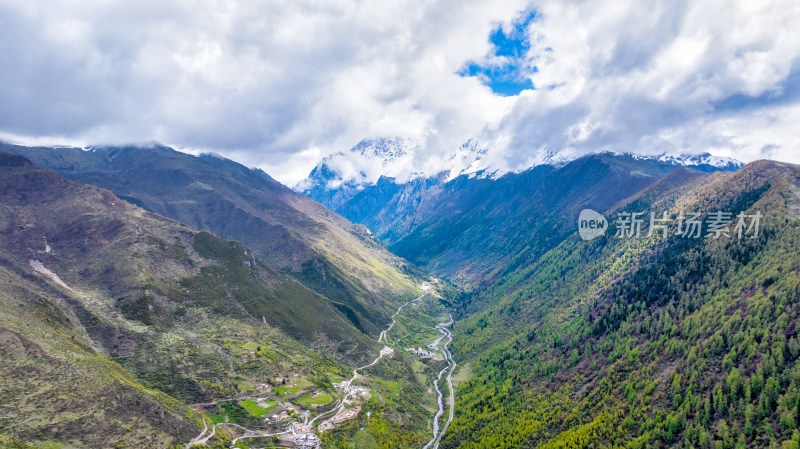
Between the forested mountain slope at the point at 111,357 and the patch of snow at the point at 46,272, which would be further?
the patch of snow at the point at 46,272

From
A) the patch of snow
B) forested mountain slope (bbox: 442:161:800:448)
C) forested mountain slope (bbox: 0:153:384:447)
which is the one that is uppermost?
the patch of snow

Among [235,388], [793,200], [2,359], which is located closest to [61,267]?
[2,359]

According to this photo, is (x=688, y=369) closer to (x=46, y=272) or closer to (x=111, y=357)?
(x=111, y=357)

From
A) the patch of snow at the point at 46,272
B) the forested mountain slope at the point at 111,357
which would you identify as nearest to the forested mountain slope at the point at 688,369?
the forested mountain slope at the point at 111,357

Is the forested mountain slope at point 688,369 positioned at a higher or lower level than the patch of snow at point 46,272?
lower

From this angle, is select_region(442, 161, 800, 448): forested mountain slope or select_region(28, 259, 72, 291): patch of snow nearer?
select_region(442, 161, 800, 448): forested mountain slope

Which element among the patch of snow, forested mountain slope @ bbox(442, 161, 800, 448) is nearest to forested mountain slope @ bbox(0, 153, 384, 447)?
the patch of snow

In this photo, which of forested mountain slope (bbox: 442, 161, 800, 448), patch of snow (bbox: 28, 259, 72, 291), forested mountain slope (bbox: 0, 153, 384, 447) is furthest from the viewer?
patch of snow (bbox: 28, 259, 72, 291)

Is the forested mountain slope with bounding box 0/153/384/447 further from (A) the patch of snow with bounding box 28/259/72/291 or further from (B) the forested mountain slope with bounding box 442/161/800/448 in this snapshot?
(B) the forested mountain slope with bounding box 442/161/800/448

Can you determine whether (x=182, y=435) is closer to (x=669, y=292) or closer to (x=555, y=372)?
(x=555, y=372)

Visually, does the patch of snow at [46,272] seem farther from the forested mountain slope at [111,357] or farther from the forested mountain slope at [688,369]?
the forested mountain slope at [688,369]

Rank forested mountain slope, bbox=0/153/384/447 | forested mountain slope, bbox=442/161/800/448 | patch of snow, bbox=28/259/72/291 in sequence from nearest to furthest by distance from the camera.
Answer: forested mountain slope, bbox=442/161/800/448 < forested mountain slope, bbox=0/153/384/447 < patch of snow, bbox=28/259/72/291
